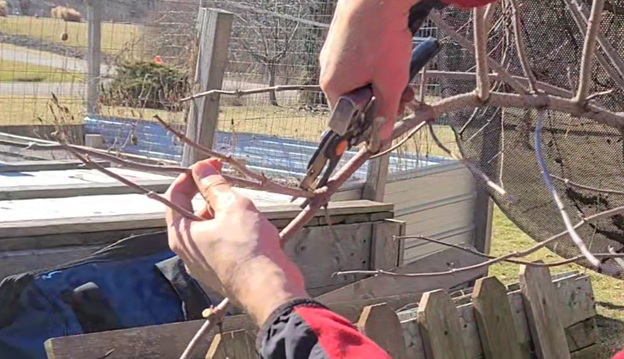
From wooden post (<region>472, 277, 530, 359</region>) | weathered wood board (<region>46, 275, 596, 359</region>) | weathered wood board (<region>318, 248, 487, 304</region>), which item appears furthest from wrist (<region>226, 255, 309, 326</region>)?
wooden post (<region>472, 277, 530, 359</region>)

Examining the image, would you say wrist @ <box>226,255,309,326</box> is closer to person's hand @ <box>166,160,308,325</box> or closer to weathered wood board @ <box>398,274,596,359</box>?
person's hand @ <box>166,160,308,325</box>

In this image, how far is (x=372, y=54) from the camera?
1192mm

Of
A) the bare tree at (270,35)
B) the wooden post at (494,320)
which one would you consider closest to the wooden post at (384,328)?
the wooden post at (494,320)

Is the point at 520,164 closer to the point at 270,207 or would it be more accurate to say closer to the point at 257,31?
the point at 270,207

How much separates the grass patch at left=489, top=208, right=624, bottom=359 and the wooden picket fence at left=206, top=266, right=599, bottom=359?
14.7 inches

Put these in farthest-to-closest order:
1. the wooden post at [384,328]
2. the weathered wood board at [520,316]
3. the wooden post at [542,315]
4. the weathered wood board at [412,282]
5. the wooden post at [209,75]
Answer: the wooden post at [209,75] < the wooden post at [542,315] < the weathered wood board at [412,282] < the weathered wood board at [520,316] < the wooden post at [384,328]

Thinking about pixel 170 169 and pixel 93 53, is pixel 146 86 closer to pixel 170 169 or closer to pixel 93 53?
pixel 93 53

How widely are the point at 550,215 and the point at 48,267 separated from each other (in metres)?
1.89

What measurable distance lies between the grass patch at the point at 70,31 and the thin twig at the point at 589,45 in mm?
4853

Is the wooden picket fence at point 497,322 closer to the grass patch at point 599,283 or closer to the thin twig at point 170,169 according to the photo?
the grass patch at point 599,283

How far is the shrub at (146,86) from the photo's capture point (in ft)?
17.9

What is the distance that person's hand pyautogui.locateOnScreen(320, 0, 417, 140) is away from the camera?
1194mm

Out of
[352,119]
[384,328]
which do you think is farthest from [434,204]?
[352,119]

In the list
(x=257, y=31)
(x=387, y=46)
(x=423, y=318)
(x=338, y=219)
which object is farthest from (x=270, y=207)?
(x=387, y=46)
